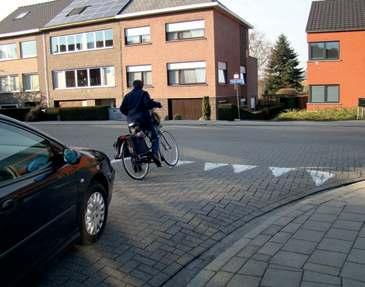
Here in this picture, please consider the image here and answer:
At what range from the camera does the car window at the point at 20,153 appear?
137 inches

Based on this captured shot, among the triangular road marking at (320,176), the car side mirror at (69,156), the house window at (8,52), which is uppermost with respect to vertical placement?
the house window at (8,52)

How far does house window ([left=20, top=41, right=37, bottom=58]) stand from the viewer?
37.8 metres

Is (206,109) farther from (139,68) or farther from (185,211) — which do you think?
(185,211)

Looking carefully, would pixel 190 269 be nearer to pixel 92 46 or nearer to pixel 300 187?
pixel 300 187

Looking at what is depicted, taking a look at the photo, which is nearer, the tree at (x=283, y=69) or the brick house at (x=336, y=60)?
the brick house at (x=336, y=60)

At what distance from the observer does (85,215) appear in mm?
4465

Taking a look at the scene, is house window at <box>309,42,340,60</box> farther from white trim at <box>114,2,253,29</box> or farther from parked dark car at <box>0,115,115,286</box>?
parked dark car at <box>0,115,115,286</box>

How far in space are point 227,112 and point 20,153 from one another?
24.3m

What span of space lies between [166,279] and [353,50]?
30.8 metres

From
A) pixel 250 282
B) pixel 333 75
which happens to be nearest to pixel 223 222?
pixel 250 282

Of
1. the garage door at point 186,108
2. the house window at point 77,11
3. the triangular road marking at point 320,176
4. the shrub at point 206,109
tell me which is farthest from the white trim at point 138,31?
the triangular road marking at point 320,176

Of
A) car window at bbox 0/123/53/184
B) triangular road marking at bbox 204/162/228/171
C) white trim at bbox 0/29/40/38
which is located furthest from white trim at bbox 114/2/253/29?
car window at bbox 0/123/53/184

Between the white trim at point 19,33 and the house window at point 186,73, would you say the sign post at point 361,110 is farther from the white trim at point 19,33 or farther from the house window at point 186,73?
the white trim at point 19,33

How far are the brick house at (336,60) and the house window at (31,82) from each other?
72.6 ft
